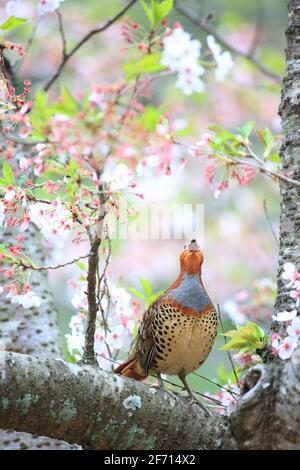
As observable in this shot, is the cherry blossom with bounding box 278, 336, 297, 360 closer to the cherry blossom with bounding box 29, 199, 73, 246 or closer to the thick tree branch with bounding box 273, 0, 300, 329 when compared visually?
the thick tree branch with bounding box 273, 0, 300, 329

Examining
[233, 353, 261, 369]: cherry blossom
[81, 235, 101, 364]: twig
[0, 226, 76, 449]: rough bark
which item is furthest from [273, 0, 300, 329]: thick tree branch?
[0, 226, 76, 449]: rough bark

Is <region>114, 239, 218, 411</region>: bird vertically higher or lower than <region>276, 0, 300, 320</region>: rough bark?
lower

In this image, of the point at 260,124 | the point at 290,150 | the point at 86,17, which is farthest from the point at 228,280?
the point at 290,150

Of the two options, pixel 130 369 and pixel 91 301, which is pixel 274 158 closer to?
pixel 91 301

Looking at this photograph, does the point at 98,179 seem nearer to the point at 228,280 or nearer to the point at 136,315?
the point at 136,315

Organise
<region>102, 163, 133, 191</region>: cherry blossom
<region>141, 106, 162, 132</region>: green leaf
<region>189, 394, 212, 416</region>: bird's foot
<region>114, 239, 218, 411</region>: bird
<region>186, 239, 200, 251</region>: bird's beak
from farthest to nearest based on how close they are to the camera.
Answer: <region>186, 239, 200, 251</region>: bird's beak → <region>114, 239, 218, 411</region>: bird → <region>189, 394, 212, 416</region>: bird's foot → <region>102, 163, 133, 191</region>: cherry blossom → <region>141, 106, 162, 132</region>: green leaf

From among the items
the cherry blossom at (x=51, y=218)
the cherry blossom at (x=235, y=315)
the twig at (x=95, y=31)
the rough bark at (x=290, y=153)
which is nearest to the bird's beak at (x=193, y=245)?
the rough bark at (x=290, y=153)

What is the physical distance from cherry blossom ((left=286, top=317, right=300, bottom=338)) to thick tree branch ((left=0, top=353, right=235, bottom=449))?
452 millimetres

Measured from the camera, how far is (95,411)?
238 centimetres

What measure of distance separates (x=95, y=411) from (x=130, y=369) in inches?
38.6

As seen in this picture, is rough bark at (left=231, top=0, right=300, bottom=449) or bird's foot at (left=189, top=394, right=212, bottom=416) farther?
bird's foot at (left=189, top=394, right=212, bottom=416)

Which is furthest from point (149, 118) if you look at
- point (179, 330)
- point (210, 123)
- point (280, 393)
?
point (210, 123)

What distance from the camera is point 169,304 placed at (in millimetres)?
3207

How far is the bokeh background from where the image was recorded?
763 cm
